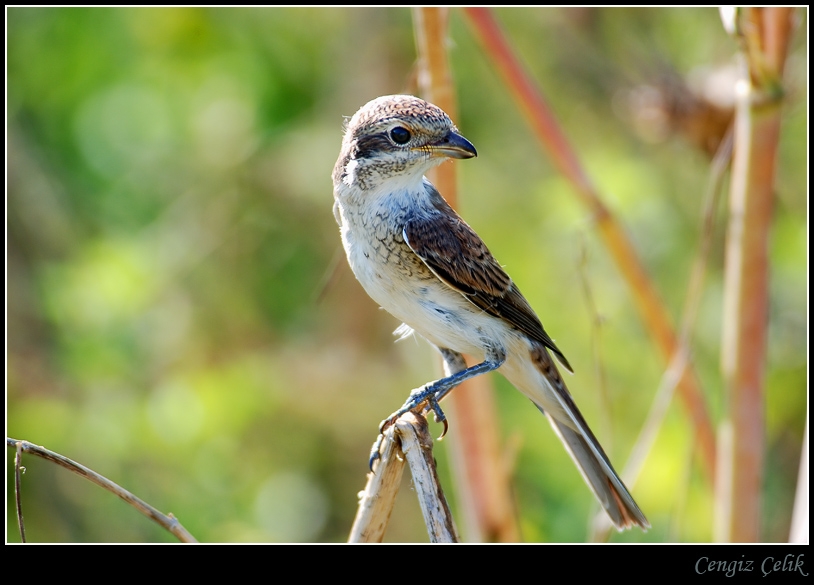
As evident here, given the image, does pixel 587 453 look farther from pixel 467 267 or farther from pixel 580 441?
pixel 467 267

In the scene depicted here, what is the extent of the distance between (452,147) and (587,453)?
137 centimetres

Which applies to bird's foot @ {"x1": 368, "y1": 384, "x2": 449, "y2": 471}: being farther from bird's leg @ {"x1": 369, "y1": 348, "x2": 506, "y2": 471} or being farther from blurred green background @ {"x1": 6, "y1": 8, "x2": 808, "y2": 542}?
blurred green background @ {"x1": 6, "y1": 8, "x2": 808, "y2": 542}

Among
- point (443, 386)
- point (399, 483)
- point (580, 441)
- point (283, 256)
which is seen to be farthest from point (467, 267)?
point (283, 256)

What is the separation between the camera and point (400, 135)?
3062 mm

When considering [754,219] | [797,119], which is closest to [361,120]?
[754,219]

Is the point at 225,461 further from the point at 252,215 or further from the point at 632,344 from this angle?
the point at 632,344

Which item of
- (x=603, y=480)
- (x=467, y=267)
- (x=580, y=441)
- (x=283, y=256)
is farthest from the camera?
(x=283, y=256)

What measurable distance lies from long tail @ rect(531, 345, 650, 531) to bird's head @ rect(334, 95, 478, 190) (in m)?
0.93

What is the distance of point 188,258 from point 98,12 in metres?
2.11

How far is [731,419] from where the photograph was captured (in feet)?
10.6

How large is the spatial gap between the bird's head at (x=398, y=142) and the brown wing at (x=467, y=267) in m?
0.21

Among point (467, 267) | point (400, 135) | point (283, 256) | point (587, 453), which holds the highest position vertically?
point (283, 256)

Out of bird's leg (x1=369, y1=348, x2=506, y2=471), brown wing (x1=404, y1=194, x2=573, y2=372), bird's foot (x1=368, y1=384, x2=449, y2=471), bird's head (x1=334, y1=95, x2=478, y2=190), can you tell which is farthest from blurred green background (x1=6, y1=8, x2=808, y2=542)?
bird's head (x1=334, y1=95, x2=478, y2=190)

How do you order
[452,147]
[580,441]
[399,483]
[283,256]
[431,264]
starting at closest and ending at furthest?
1. [399,483]
2. [452,147]
3. [431,264]
4. [580,441]
5. [283,256]
